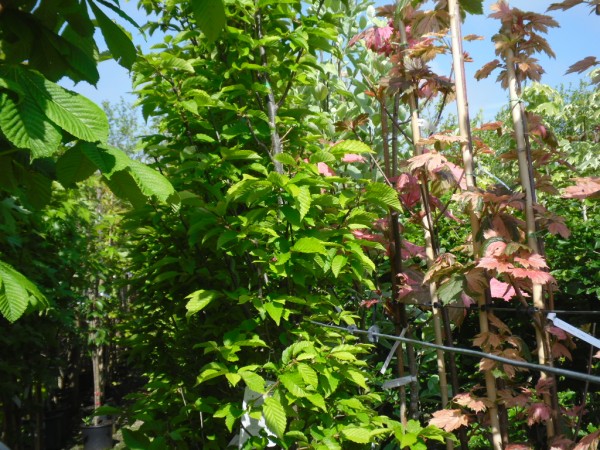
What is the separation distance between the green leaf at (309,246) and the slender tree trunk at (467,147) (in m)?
0.64

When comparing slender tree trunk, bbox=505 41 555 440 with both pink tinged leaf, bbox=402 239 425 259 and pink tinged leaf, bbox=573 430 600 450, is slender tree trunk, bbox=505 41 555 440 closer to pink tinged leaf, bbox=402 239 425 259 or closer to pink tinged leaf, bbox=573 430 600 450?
pink tinged leaf, bbox=573 430 600 450

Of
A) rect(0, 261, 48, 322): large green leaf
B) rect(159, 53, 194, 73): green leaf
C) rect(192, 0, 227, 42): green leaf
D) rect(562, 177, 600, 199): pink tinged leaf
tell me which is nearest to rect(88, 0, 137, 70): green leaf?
rect(192, 0, 227, 42): green leaf

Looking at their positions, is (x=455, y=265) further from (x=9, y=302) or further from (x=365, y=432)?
(x=9, y=302)

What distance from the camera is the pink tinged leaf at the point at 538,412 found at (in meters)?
1.88

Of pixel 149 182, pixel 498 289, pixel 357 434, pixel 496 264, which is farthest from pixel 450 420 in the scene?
pixel 149 182

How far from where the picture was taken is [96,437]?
5922 millimetres

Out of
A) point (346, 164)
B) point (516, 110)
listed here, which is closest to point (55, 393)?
point (346, 164)

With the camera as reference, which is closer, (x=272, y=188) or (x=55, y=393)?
(x=272, y=188)

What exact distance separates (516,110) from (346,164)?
109 centimetres

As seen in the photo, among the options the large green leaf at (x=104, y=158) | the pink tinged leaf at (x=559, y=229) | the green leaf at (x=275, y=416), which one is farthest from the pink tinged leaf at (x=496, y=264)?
the large green leaf at (x=104, y=158)

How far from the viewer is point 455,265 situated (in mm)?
2062

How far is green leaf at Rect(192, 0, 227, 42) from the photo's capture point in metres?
1.21

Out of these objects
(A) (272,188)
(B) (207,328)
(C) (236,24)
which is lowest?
(B) (207,328)

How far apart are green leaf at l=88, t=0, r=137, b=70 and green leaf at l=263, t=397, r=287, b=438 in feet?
3.59
